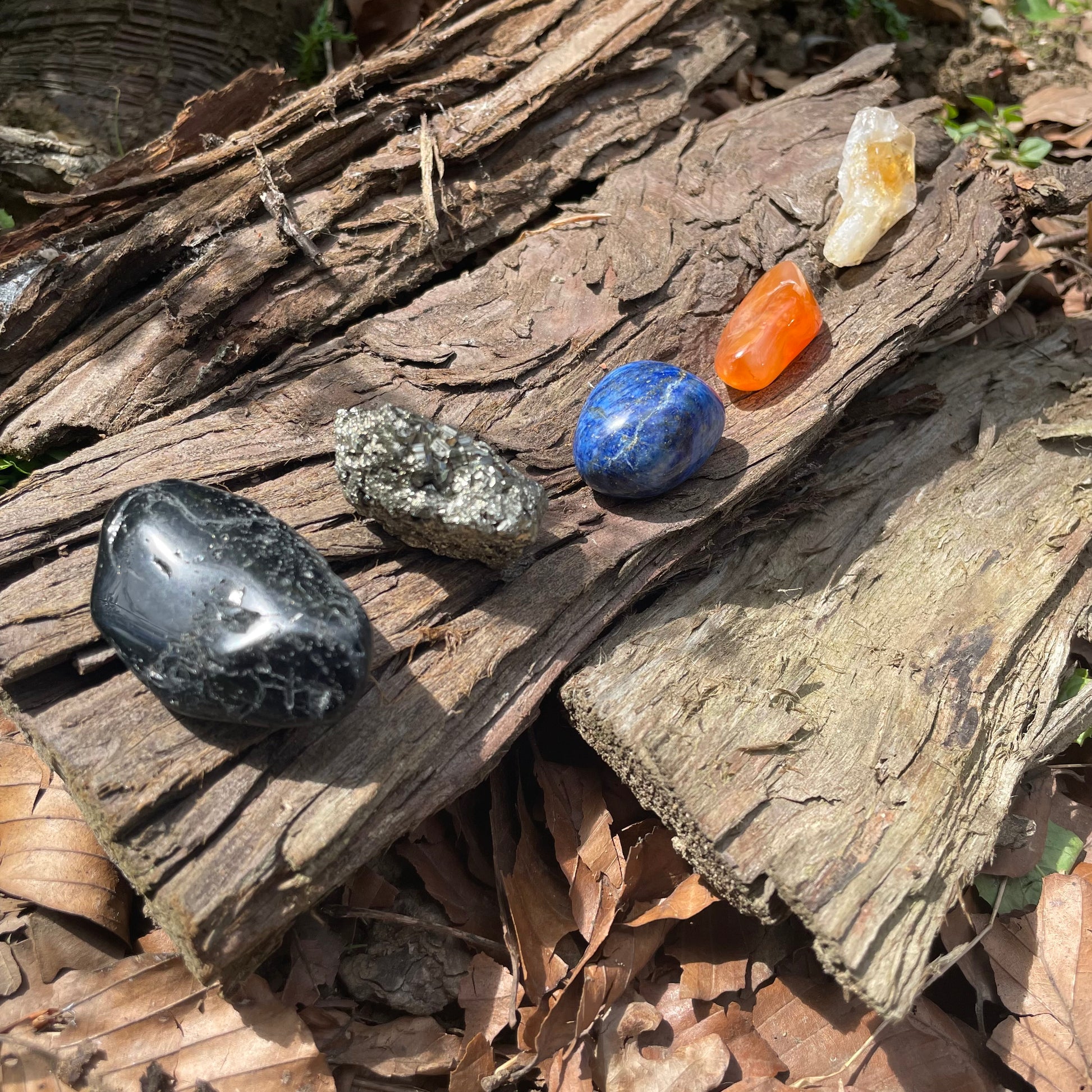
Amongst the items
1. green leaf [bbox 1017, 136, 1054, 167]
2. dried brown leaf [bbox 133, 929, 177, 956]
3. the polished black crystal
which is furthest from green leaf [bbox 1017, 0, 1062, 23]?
dried brown leaf [bbox 133, 929, 177, 956]

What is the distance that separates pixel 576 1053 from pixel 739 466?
5.49ft

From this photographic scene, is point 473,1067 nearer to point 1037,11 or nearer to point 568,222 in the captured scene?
point 568,222

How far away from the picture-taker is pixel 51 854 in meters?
2.27

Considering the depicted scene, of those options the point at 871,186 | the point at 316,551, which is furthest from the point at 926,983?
the point at 871,186

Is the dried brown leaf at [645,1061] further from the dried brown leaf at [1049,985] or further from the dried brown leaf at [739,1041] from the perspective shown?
the dried brown leaf at [1049,985]

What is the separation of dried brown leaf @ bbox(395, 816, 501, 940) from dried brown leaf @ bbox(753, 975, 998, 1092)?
2.50 feet

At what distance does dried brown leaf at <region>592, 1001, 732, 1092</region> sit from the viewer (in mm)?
2184

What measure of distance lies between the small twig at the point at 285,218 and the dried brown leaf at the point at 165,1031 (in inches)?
84.0

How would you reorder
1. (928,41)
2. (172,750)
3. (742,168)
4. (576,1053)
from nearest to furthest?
(172,750) → (576,1053) → (742,168) → (928,41)

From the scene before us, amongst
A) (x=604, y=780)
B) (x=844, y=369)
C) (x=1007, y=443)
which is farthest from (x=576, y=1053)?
(x=1007, y=443)

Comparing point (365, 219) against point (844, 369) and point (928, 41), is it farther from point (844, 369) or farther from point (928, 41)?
point (928, 41)

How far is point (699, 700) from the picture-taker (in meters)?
2.35

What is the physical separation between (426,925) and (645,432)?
4.79 ft

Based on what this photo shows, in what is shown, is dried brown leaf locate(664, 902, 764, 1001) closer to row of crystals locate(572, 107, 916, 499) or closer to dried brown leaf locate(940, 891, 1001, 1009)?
dried brown leaf locate(940, 891, 1001, 1009)
